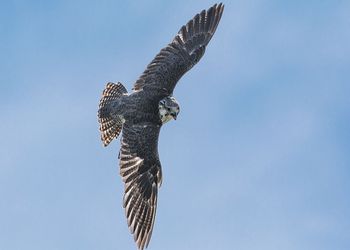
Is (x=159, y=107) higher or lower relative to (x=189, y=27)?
Result: lower

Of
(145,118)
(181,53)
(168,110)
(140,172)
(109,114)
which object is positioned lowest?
(140,172)

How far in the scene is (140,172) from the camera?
31.2m

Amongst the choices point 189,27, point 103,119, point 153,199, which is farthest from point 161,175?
point 189,27

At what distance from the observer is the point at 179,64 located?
33.6 m

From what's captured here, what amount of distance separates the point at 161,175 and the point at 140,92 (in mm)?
2487

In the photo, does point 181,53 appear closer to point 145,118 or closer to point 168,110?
point 168,110

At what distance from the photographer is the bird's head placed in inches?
1246

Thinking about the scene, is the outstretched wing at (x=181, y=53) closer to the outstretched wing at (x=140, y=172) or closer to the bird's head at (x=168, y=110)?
the bird's head at (x=168, y=110)

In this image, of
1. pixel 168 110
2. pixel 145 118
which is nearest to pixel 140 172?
pixel 145 118

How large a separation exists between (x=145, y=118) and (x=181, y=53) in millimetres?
3150

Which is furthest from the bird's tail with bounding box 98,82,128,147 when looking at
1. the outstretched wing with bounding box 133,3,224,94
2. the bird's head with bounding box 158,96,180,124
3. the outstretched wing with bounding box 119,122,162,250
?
the bird's head with bounding box 158,96,180,124

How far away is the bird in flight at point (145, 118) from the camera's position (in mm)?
30938

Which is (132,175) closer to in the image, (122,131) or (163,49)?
(122,131)

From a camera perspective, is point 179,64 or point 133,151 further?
point 179,64
